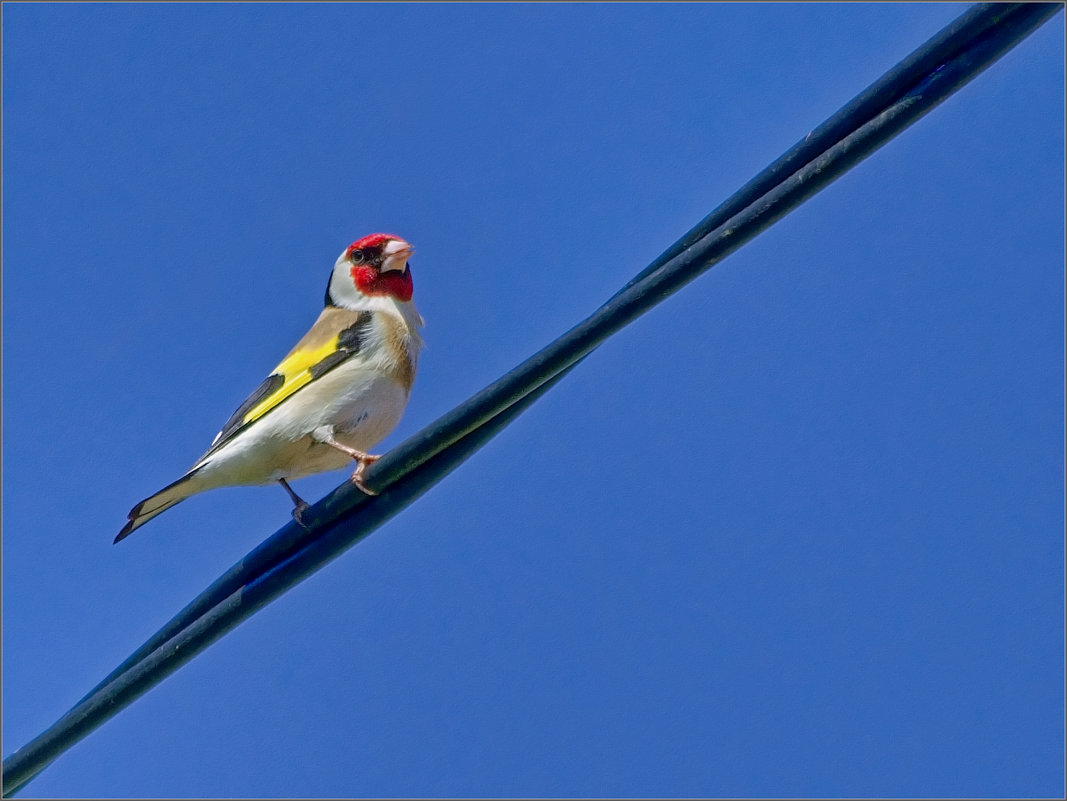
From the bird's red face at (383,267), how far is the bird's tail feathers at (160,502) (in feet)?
5.59

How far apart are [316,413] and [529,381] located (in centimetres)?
269

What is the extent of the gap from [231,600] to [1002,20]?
9.18 feet

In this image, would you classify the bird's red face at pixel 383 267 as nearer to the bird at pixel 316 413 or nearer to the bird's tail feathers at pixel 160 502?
the bird at pixel 316 413

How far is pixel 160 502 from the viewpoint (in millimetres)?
6105

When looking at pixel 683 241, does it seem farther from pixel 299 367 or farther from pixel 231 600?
pixel 299 367

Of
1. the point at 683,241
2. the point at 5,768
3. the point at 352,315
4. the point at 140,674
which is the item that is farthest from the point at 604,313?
the point at 352,315

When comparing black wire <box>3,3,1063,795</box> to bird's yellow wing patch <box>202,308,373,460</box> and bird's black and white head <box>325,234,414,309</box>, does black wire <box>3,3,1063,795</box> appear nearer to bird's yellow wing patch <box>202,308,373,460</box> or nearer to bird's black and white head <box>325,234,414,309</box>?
bird's yellow wing patch <box>202,308,373,460</box>

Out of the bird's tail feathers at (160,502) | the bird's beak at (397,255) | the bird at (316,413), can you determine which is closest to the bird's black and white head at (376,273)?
the bird's beak at (397,255)

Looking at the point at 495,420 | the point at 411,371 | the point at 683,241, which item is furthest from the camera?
the point at 411,371

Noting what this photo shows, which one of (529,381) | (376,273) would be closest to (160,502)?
(376,273)

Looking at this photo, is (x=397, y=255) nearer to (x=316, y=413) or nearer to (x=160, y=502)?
(x=316, y=413)

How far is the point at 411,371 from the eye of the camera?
6535 mm

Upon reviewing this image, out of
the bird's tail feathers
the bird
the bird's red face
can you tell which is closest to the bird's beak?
the bird's red face

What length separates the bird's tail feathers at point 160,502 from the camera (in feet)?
19.7
